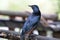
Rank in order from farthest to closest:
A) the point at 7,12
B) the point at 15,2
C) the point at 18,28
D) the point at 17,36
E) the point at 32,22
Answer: the point at 15,2 < the point at 18,28 < the point at 7,12 < the point at 32,22 < the point at 17,36

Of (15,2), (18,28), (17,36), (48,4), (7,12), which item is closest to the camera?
(17,36)

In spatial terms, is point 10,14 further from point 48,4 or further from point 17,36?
point 48,4

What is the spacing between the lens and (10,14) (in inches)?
237

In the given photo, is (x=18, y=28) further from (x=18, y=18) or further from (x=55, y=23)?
(x=55, y=23)

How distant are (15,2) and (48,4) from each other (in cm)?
203

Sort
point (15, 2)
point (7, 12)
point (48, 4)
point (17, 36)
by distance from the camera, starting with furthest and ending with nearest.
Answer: point (15, 2) < point (48, 4) < point (7, 12) < point (17, 36)

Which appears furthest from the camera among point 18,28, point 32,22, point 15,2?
point 15,2

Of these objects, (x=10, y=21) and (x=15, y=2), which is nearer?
(x=10, y=21)

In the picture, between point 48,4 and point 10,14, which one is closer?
point 10,14

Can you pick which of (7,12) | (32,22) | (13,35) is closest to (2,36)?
(13,35)

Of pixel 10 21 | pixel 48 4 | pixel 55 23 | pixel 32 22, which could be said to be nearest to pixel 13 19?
pixel 10 21

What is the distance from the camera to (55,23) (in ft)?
20.9

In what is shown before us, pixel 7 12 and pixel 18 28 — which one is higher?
pixel 7 12

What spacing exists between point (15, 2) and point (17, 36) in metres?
10.8
